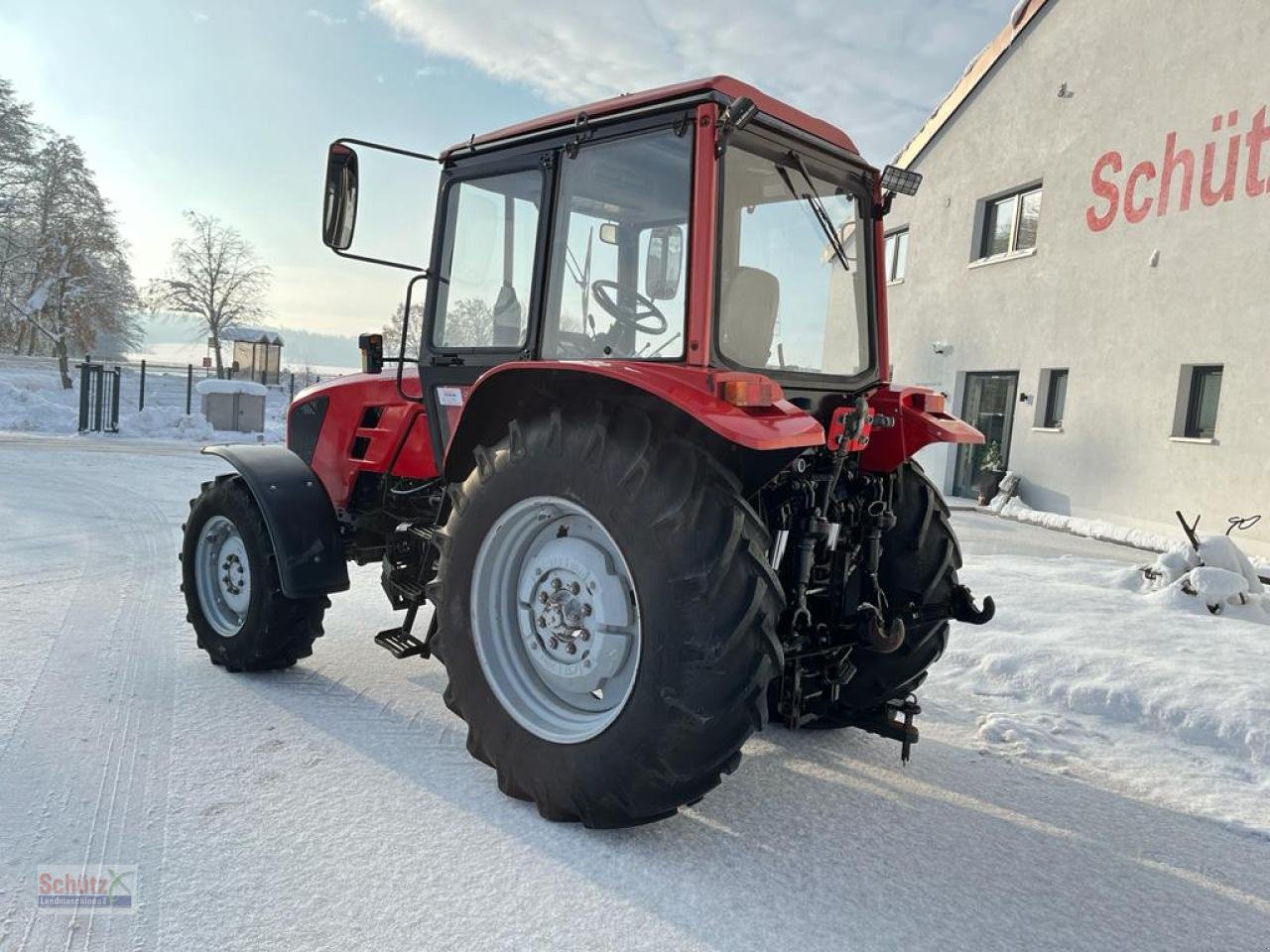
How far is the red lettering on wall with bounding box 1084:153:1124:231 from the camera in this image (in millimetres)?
11219

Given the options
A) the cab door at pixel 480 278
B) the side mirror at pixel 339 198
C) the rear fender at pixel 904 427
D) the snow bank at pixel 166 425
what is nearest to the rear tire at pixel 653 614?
the cab door at pixel 480 278

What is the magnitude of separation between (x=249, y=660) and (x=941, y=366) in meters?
13.0

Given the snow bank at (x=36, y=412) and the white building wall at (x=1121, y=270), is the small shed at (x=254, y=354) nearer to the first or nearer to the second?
the snow bank at (x=36, y=412)

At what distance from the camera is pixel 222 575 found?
419 cm

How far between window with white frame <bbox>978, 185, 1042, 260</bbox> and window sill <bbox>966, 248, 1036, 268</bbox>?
0.06 m

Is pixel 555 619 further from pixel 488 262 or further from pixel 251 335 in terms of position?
pixel 251 335

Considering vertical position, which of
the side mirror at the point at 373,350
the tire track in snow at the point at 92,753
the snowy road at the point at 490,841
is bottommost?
the tire track in snow at the point at 92,753

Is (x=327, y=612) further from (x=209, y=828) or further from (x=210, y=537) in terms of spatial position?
(x=209, y=828)

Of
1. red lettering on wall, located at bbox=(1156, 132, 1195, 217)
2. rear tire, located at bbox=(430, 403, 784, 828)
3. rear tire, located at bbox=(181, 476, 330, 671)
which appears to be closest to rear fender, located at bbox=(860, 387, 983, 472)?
rear tire, located at bbox=(430, 403, 784, 828)

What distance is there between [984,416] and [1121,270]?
11.2ft

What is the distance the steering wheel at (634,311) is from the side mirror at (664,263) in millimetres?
43

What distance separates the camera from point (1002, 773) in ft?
10.9

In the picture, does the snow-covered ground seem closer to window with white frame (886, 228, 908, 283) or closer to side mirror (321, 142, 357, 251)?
window with white frame (886, 228, 908, 283)

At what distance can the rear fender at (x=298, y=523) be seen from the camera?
376 cm
